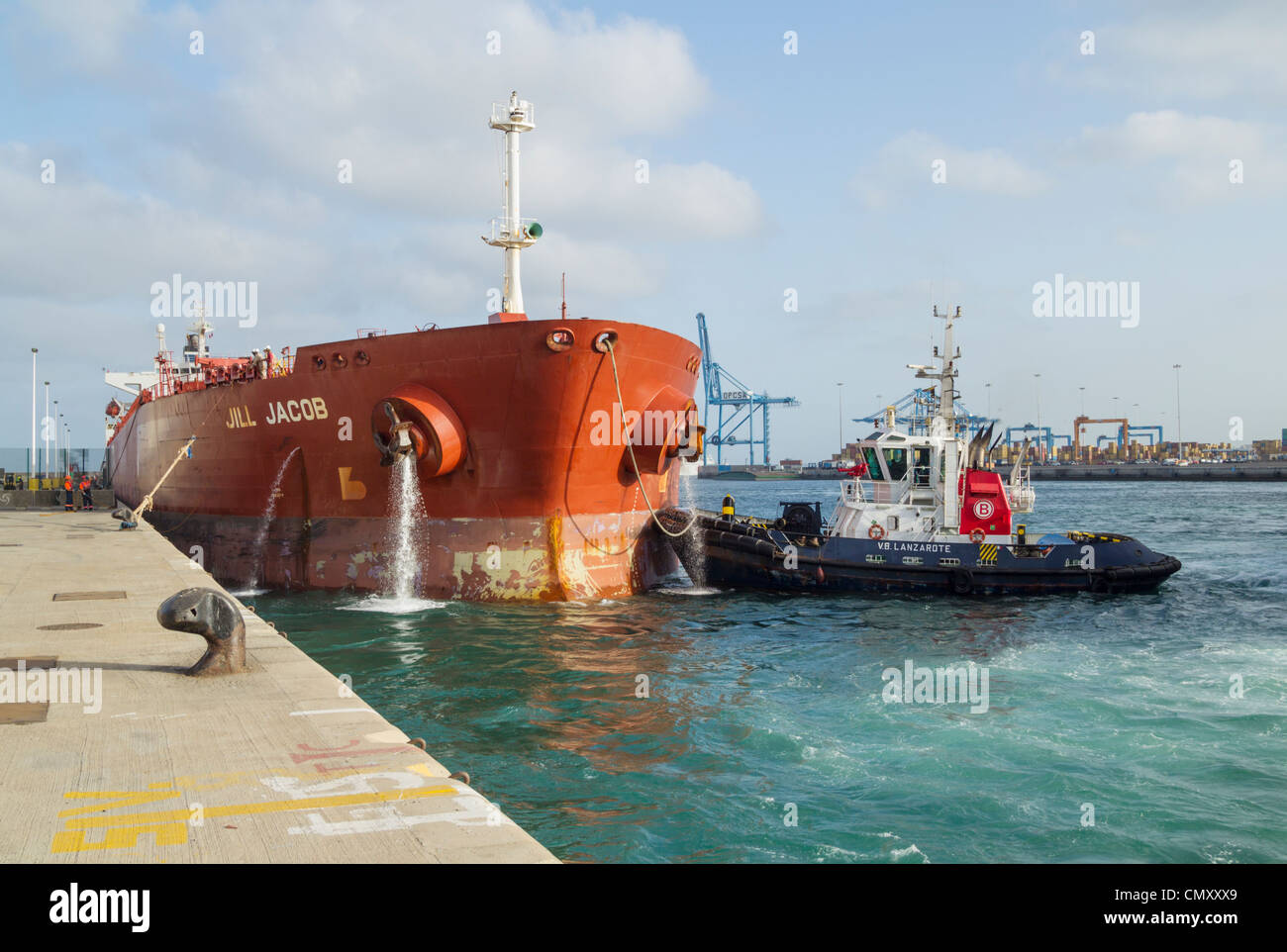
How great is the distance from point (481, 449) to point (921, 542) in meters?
10.4

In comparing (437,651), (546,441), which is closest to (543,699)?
(437,651)

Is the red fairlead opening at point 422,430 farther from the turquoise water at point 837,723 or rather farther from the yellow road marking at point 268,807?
the yellow road marking at point 268,807

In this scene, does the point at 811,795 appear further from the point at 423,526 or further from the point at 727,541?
the point at 727,541

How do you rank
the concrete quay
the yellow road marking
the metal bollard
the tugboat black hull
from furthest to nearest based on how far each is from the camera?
the tugboat black hull < the metal bollard < the yellow road marking < the concrete quay

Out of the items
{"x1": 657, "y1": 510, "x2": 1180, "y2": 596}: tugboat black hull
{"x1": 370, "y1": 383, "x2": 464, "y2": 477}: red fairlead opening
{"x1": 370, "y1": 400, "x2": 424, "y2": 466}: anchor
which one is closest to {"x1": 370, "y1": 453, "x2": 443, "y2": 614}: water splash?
{"x1": 370, "y1": 400, "x2": 424, "y2": 466}: anchor

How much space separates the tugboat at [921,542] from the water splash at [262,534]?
28.9ft

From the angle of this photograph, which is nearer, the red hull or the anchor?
the anchor

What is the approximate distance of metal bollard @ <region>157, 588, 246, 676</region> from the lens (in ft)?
24.3

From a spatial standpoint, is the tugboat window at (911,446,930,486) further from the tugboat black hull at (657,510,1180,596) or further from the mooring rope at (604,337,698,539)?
the mooring rope at (604,337,698,539)

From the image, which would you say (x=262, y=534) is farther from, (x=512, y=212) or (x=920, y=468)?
(x=920, y=468)

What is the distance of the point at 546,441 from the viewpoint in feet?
53.9

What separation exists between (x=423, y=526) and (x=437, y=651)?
4805 millimetres

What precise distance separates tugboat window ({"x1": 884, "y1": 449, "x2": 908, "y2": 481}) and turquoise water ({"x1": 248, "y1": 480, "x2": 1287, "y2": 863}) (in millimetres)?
4051
